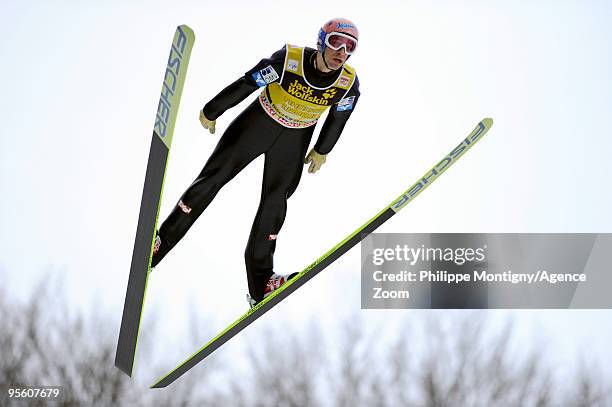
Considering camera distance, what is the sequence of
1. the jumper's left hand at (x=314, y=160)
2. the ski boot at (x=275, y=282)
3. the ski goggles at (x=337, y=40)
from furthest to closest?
the jumper's left hand at (x=314, y=160), the ski boot at (x=275, y=282), the ski goggles at (x=337, y=40)

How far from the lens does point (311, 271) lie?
171 inches

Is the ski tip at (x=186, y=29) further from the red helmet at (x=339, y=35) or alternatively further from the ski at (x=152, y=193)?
the red helmet at (x=339, y=35)

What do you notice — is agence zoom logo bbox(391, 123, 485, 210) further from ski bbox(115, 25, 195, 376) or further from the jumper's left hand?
ski bbox(115, 25, 195, 376)

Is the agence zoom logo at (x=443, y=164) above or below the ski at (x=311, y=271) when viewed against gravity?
above

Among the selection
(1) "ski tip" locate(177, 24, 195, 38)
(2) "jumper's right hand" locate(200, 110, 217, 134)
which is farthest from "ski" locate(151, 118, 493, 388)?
(1) "ski tip" locate(177, 24, 195, 38)

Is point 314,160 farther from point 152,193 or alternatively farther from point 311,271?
point 152,193

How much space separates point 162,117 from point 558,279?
292 inches

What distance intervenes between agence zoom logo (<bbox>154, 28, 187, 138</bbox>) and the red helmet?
1.11m

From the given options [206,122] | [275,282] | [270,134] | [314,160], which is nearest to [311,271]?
[275,282]

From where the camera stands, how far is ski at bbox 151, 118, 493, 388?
169 inches

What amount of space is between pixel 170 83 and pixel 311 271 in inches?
64.8

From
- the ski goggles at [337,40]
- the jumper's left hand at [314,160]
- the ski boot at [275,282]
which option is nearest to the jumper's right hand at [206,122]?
the jumper's left hand at [314,160]

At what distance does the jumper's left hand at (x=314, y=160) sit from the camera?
451cm

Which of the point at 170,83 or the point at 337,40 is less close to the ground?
the point at 337,40
